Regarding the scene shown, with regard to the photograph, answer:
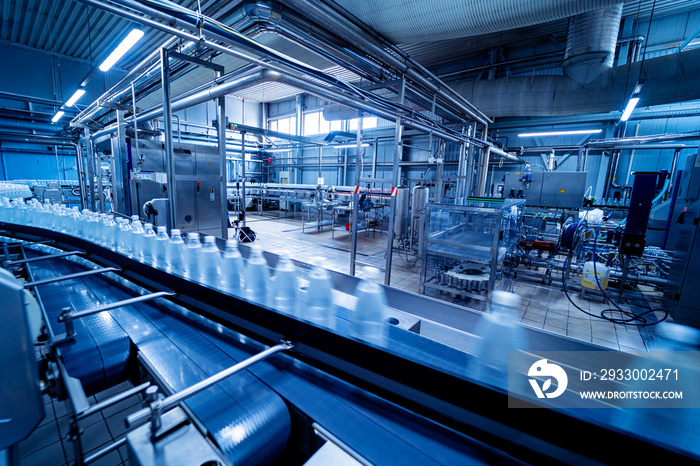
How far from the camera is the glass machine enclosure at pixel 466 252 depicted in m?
3.28

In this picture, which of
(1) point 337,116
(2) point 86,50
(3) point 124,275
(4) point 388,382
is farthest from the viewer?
(2) point 86,50

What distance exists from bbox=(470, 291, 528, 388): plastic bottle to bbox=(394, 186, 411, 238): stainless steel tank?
368 cm

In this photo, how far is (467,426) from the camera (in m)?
0.68

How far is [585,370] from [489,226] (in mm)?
4031

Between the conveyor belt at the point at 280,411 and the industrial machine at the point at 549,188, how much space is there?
658 cm

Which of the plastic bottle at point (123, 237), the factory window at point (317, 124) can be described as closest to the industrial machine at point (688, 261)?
the plastic bottle at point (123, 237)

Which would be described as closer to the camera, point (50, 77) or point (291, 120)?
point (50, 77)

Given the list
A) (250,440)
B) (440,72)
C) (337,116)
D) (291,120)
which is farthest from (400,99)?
(291,120)

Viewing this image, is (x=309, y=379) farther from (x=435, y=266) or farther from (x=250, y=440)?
(x=435, y=266)

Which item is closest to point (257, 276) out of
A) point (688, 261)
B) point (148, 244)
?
point (148, 244)

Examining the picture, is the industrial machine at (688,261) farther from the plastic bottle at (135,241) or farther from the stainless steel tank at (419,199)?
the plastic bottle at (135,241)

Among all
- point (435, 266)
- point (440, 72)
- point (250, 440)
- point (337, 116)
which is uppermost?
point (440, 72)

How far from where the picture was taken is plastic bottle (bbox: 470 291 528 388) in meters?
0.75

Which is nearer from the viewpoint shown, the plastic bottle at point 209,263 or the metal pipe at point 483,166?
the plastic bottle at point 209,263
